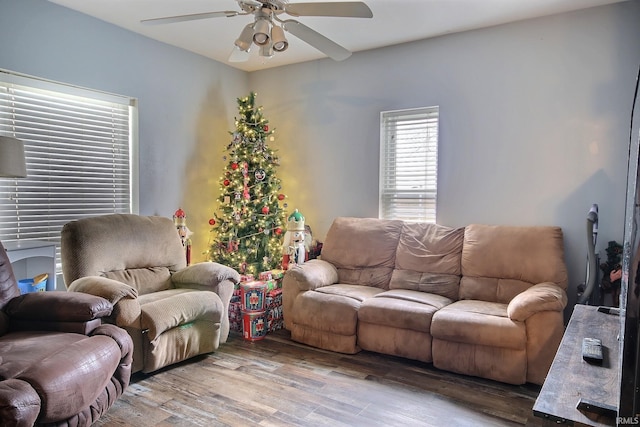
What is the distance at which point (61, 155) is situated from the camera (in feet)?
11.0

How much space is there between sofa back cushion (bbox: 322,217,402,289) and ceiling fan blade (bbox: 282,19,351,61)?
1708 mm

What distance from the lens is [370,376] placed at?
2.86m

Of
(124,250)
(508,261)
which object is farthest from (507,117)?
(124,250)

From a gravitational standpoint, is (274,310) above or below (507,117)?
below

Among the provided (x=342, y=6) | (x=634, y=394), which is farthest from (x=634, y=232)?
(x=342, y=6)

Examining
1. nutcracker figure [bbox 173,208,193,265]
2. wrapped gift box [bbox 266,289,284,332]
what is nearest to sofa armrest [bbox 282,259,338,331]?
wrapped gift box [bbox 266,289,284,332]

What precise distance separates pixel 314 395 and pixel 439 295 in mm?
1381

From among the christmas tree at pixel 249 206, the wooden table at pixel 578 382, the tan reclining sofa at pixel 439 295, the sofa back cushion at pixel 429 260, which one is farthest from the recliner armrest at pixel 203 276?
the wooden table at pixel 578 382

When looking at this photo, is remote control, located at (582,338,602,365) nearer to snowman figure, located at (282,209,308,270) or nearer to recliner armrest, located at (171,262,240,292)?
recliner armrest, located at (171,262,240,292)

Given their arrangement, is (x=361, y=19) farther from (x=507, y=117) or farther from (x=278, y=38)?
(x=507, y=117)

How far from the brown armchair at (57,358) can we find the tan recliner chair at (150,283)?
28cm

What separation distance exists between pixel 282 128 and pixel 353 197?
1.22 m

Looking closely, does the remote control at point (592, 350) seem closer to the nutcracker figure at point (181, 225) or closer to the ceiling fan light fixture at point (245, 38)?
the ceiling fan light fixture at point (245, 38)

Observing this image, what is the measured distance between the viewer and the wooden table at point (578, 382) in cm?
120
